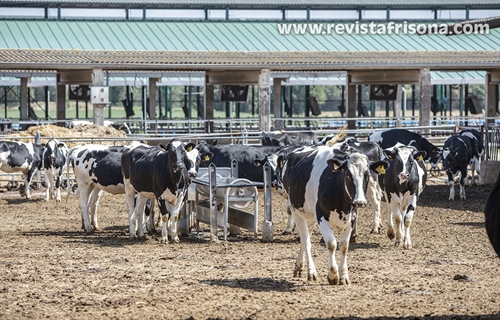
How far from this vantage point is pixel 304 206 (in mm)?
9516

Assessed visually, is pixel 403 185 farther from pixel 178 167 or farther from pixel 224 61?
pixel 224 61

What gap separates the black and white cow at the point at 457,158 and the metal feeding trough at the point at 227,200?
7.59 meters

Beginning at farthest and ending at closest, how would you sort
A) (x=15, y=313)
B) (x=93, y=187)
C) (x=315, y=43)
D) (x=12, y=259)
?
(x=315, y=43), (x=93, y=187), (x=12, y=259), (x=15, y=313)

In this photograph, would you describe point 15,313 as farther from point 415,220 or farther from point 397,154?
point 415,220

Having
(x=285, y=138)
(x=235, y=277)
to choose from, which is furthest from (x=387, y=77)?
(x=235, y=277)

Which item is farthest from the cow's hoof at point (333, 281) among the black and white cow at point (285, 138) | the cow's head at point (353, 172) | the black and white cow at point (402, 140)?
the black and white cow at point (285, 138)

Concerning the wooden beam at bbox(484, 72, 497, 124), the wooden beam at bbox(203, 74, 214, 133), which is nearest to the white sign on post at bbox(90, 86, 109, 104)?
the wooden beam at bbox(203, 74, 214, 133)

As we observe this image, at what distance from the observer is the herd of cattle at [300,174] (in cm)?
906

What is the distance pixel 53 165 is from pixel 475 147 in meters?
10.7

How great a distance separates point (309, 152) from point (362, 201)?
1.53 meters

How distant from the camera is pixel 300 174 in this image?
Result: 963 centimetres

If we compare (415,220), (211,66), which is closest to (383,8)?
(211,66)

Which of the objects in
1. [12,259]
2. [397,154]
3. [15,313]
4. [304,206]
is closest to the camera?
[15,313]

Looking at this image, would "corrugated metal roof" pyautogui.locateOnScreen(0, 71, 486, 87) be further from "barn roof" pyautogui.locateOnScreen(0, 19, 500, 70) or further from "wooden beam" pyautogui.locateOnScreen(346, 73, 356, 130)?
"wooden beam" pyautogui.locateOnScreen(346, 73, 356, 130)
